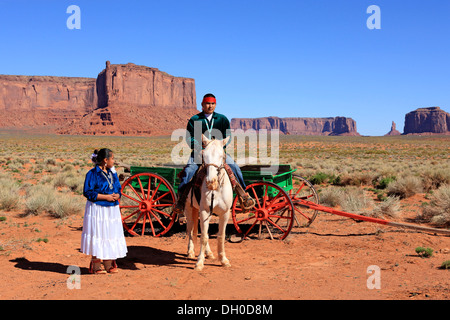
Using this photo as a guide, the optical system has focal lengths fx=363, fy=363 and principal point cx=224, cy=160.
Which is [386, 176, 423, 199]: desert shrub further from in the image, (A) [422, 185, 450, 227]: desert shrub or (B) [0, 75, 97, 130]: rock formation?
(B) [0, 75, 97, 130]: rock formation

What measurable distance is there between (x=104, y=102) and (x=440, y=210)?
16383 cm

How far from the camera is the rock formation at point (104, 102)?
144 m

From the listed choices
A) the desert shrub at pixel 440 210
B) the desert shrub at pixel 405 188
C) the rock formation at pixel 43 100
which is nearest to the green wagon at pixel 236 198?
the desert shrub at pixel 440 210

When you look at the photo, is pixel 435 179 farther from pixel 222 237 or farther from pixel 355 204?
pixel 222 237

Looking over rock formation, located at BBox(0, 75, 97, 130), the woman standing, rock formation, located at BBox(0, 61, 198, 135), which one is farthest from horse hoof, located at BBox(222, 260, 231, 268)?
rock formation, located at BBox(0, 75, 97, 130)

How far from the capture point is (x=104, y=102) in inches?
6289

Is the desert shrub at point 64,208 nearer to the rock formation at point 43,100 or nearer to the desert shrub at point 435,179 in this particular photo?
the desert shrub at point 435,179

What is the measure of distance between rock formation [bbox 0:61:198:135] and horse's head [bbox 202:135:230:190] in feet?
437

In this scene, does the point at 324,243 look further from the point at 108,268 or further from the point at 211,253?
the point at 108,268

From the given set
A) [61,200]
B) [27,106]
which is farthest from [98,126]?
[61,200]

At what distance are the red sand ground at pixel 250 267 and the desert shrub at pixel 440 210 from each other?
1.23 metres

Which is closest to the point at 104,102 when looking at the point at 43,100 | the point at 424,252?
the point at 43,100

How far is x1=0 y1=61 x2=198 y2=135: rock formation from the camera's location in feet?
472
